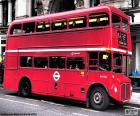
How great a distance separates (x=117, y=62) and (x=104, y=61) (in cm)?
68

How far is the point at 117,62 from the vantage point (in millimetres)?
16156

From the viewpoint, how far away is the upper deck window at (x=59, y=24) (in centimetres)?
1784

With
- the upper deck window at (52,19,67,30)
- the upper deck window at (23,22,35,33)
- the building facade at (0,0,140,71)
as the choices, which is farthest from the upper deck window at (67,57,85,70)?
the building facade at (0,0,140,71)

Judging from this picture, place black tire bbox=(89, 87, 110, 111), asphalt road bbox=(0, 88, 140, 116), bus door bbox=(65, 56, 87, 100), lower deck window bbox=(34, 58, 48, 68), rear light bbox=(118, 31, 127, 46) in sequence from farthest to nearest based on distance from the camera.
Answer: lower deck window bbox=(34, 58, 48, 68) < bus door bbox=(65, 56, 87, 100) < rear light bbox=(118, 31, 127, 46) < black tire bbox=(89, 87, 110, 111) < asphalt road bbox=(0, 88, 140, 116)

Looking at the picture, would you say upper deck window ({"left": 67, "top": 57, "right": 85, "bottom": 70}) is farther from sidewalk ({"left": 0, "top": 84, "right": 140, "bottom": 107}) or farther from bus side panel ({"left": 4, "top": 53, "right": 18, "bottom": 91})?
bus side panel ({"left": 4, "top": 53, "right": 18, "bottom": 91})

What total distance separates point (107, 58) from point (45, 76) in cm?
418

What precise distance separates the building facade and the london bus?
623cm

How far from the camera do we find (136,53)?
78.3 ft

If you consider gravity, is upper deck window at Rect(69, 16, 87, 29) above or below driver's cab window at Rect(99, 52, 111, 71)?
above

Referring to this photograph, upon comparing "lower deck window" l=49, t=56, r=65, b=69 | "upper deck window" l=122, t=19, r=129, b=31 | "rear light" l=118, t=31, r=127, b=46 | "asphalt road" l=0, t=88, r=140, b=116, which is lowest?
"asphalt road" l=0, t=88, r=140, b=116

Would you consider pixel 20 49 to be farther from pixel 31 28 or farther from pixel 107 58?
pixel 107 58

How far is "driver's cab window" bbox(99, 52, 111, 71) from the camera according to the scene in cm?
1570

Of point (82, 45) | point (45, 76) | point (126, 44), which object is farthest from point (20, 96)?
point (126, 44)

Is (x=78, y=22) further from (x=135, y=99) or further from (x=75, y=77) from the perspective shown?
(x=135, y=99)
